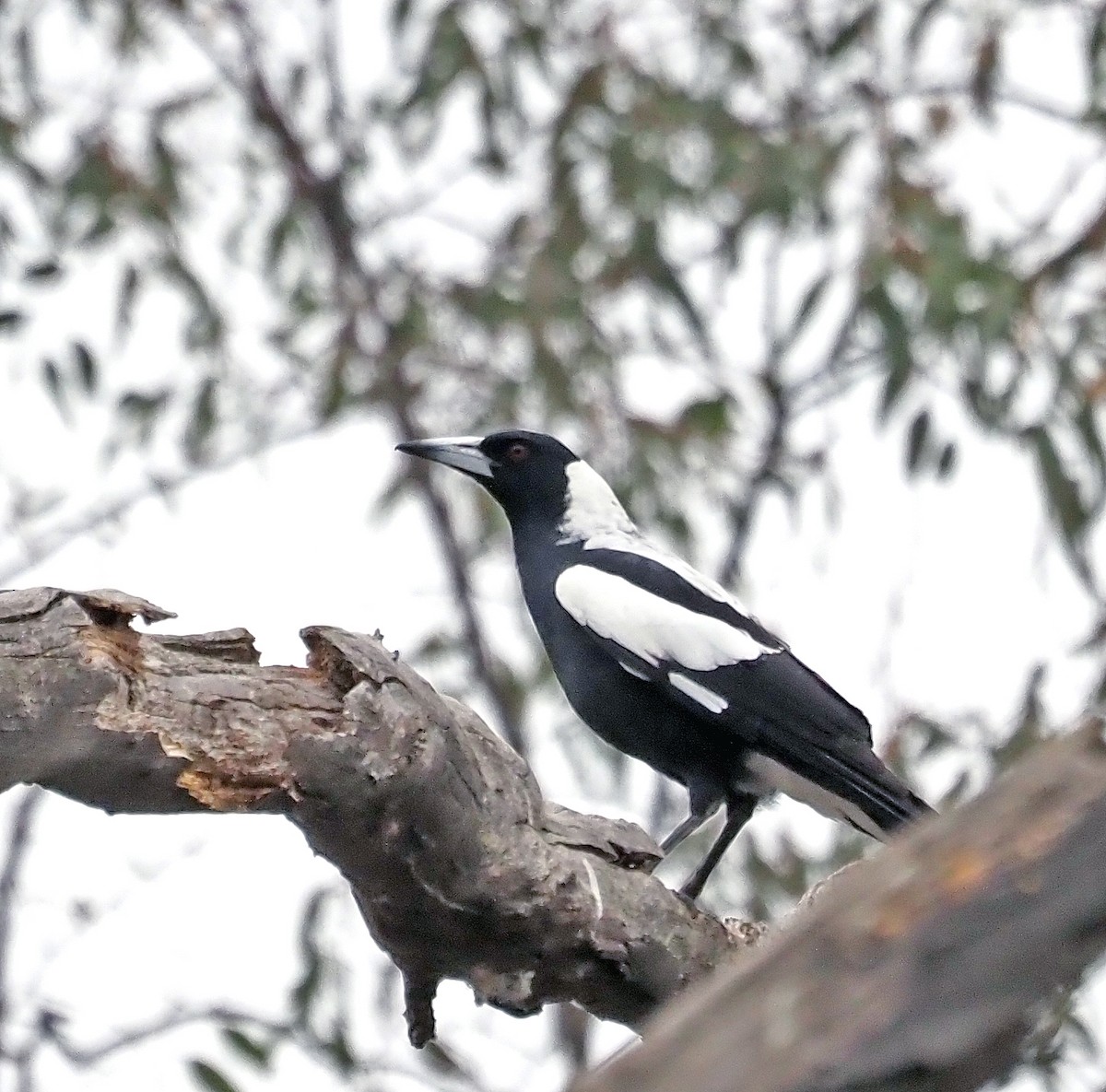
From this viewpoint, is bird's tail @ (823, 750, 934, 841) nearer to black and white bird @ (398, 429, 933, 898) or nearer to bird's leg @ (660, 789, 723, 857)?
black and white bird @ (398, 429, 933, 898)

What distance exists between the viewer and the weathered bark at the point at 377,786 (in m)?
1.83

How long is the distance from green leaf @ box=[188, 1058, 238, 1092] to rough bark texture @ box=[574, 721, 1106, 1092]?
2.64m

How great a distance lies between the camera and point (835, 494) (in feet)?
16.0

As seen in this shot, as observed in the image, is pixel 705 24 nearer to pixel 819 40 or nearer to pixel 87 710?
pixel 819 40

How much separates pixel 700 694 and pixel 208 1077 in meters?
1.05

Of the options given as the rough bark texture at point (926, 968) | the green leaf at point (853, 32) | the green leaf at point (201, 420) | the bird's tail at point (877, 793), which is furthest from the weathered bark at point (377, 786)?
the green leaf at point (853, 32)

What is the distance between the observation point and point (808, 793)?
313 centimetres

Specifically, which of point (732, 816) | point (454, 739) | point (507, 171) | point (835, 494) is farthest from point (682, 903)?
point (507, 171)

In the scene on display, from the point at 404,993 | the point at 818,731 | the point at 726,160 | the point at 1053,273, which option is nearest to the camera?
the point at 404,993

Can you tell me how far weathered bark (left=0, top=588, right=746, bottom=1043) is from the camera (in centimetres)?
183

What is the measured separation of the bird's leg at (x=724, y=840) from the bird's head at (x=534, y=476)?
2.15ft

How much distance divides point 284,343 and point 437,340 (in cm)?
35

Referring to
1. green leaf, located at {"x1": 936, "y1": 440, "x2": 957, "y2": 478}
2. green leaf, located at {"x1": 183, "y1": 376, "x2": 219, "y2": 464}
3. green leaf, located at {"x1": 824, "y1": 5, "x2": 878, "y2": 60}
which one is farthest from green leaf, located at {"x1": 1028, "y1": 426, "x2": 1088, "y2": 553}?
green leaf, located at {"x1": 183, "y1": 376, "x2": 219, "y2": 464}

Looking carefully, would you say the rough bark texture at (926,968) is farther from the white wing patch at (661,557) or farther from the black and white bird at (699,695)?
the white wing patch at (661,557)
